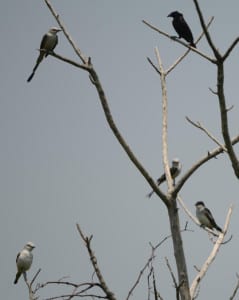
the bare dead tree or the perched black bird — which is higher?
the perched black bird

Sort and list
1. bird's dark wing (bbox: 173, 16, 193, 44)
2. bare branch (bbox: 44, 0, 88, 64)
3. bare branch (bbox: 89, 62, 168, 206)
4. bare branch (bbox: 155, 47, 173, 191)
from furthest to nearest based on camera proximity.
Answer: bird's dark wing (bbox: 173, 16, 193, 44) < bare branch (bbox: 155, 47, 173, 191) < bare branch (bbox: 44, 0, 88, 64) < bare branch (bbox: 89, 62, 168, 206)

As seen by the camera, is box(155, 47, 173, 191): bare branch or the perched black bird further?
the perched black bird

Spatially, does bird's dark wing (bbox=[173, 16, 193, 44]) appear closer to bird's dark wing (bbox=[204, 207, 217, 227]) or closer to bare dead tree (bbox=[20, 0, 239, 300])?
bird's dark wing (bbox=[204, 207, 217, 227])

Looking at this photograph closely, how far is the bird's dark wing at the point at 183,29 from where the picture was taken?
9.74m

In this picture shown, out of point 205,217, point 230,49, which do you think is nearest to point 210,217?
point 205,217

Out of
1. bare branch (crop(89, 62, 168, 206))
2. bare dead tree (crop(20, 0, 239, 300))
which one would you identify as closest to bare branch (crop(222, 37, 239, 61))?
bare dead tree (crop(20, 0, 239, 300))

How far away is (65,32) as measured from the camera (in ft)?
13.4

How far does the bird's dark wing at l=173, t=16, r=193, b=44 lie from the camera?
9.74 metres

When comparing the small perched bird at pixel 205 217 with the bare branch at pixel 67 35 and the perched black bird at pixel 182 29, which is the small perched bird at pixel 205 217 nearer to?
the perched black bird at pixel 182 29

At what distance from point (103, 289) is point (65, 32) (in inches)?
75.8

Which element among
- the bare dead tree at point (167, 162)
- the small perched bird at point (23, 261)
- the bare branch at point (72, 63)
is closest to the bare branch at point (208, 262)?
the bare dead tree at point (167, 162)

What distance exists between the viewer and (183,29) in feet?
32.1

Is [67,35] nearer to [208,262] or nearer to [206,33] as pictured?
[206,33]

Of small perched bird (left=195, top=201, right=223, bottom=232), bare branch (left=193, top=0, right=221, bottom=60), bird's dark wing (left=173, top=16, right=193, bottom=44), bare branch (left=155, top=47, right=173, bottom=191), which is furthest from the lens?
small perched bird (left=195, top=201, right=223, bottom=232)
